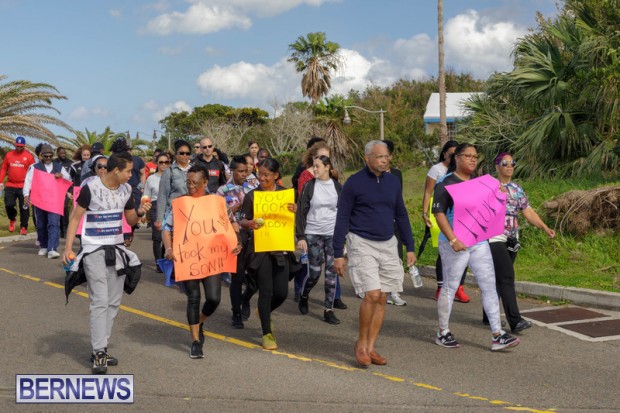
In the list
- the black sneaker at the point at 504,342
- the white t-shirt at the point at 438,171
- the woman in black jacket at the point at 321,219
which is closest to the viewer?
the black sneaker at the point at 504,342

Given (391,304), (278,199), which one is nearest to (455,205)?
(278,199)

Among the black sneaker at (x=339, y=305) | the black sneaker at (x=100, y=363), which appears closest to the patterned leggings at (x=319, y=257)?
the black sneaker at (x=339, y=305)

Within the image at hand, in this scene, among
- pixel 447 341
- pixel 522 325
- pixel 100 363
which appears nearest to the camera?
pixel 100 363

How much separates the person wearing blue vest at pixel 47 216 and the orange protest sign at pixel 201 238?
25.8ft

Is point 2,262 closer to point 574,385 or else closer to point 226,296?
point 226,296

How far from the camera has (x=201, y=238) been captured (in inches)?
299

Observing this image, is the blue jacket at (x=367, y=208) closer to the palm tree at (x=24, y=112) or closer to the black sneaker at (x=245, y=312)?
the black sneaker at (x=245, y=312)

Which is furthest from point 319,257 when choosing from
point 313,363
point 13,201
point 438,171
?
point 13,201

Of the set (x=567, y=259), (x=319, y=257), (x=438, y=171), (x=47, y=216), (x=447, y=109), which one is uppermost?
(x=447, y=109)

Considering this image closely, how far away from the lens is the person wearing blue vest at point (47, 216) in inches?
583

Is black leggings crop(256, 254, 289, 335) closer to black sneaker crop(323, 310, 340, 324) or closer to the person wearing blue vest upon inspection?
black sneaker crop(323, 310, 340, 324)

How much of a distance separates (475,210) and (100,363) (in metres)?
3.70

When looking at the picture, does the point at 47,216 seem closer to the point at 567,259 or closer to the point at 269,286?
the point at 269,286

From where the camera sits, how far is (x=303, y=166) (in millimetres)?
10266
